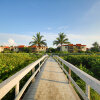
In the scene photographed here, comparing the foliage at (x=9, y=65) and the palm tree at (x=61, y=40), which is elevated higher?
the palm tree at (x=61, y=40)

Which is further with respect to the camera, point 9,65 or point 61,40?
point 61,40

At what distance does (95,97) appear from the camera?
3.60 m

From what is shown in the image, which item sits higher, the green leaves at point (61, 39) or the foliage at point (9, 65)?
the green leaves at point (61, 39)

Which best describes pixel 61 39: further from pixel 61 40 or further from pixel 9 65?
pixel 9 65

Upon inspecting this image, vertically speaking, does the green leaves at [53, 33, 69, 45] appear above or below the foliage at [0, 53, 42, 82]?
above

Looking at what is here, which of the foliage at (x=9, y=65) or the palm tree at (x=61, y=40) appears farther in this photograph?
the palm tree at (x=61, y=40)

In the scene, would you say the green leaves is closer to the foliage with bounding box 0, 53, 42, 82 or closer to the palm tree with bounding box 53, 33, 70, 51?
the palm tree with bounding box 53, 33, 70, 51

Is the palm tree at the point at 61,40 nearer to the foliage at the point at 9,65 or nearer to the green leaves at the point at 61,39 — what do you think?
the green leaves at the point at 61,39

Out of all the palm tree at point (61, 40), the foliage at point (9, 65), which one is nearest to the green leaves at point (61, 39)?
the palm tree at point (61, 40)

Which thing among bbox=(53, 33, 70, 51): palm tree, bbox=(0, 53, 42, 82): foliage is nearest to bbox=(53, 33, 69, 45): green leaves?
bbox=(53, 33, 70, 51): palm tree

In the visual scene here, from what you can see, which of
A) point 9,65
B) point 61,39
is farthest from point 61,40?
point 9,65

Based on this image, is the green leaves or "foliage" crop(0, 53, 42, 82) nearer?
"foliage" crop(0, 53, 42, 82)

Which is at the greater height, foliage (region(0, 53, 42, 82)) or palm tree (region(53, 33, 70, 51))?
palm tree (region(53, 33, 70, 51))

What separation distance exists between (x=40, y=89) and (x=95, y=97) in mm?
2458
